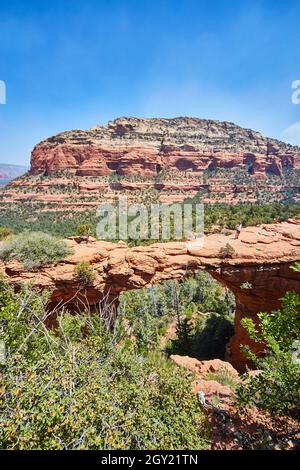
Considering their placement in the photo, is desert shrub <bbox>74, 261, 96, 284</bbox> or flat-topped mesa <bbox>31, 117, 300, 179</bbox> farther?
flat-topped mesa <bbox>31, 117, 300, 179</bbox>

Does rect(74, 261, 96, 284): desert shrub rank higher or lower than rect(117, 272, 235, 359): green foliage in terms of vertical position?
higher

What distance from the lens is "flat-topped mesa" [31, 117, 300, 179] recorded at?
303 feet

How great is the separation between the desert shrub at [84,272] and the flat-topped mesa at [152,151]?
274ft

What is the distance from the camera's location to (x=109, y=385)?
15.2 feet

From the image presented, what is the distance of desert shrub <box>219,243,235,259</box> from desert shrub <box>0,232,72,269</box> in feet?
20.4

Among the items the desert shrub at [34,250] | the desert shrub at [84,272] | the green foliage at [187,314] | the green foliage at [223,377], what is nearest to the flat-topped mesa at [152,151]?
the green foliage at [187,314]

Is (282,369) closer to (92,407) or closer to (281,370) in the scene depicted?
(281,370)

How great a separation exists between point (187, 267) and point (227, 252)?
177 centimetres

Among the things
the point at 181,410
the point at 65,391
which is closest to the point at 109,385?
the point at 65,391

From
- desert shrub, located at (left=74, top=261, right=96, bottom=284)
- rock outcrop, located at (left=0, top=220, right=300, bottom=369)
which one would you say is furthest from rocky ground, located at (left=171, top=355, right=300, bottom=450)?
desert shrub, located at (left=74, top=261, right=96, bottom=284)

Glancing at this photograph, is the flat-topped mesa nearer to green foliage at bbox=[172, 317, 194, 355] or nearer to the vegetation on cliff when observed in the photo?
green foliage at bbox=[172, 317, 194, 355]

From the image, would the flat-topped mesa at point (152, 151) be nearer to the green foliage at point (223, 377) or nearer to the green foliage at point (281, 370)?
the green foliage at point (223, 377)

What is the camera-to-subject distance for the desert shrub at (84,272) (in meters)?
9.93

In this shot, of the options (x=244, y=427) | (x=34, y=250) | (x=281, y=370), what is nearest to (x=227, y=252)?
(x=281, y=370)
